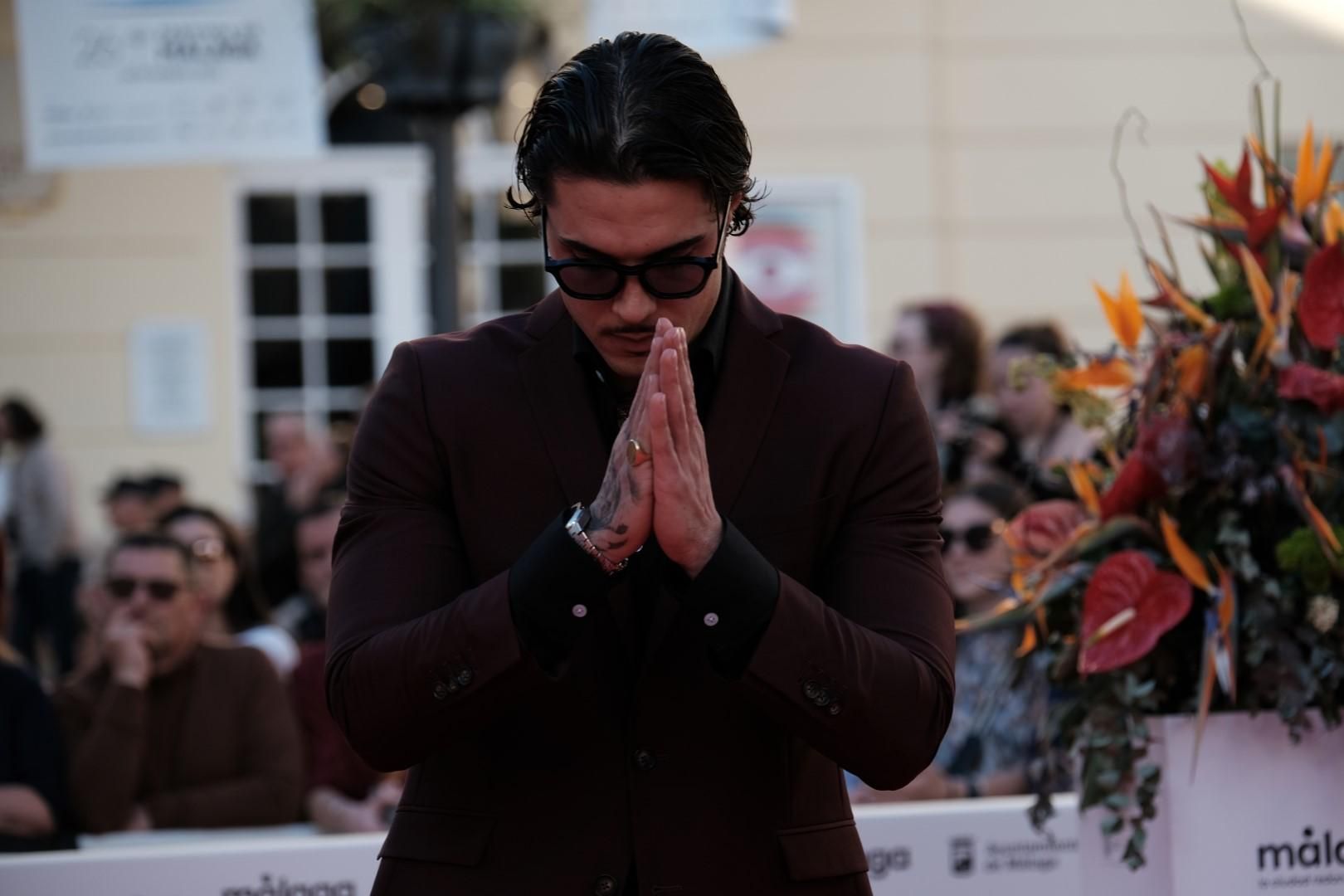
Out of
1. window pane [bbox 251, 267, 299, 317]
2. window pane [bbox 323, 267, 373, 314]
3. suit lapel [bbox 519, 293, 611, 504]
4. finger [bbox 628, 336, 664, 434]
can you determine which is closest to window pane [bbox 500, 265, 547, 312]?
window pane [bbox 323, 267, 373, 314]

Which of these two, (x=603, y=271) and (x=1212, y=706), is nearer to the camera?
(x=603, y=271)

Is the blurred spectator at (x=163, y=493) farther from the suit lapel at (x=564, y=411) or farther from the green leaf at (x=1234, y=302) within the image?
the suit lapel at (x=564, y=411)

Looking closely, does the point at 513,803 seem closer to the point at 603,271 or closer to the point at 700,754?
the point at 700,754

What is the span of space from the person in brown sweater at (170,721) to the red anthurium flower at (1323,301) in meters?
3.01

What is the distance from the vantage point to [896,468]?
193 cm

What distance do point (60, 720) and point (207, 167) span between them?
16.7 feet

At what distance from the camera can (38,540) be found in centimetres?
907

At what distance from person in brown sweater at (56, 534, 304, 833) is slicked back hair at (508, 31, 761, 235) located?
10.3 feet

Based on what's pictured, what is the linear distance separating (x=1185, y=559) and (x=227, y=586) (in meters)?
3.80

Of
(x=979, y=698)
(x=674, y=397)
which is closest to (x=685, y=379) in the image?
(x=674, y=397)

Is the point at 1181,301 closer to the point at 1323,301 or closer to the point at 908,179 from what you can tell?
the point at 1323,301

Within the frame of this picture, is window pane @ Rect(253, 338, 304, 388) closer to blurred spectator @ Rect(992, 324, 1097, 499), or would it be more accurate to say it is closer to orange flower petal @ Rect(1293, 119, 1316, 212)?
blurred spectator @ Rect(992, 324, 1097, 499)

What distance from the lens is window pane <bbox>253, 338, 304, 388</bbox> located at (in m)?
9.88

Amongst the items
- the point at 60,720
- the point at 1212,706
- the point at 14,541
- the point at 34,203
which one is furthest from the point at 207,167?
the point at 1212,706
